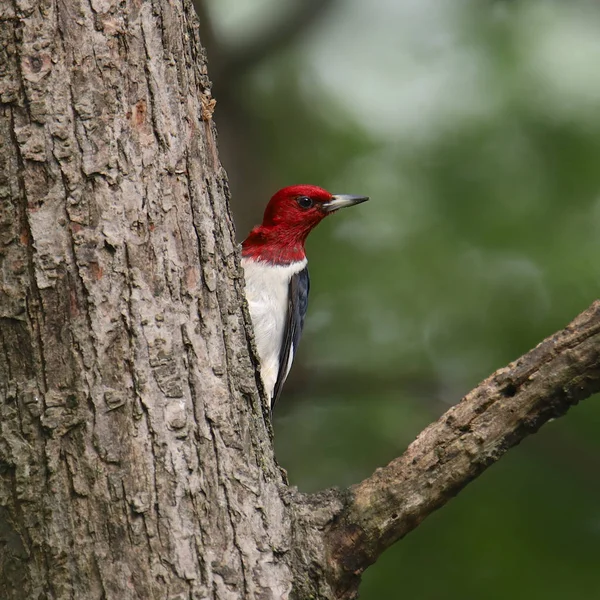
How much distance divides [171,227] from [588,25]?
481 centimetres

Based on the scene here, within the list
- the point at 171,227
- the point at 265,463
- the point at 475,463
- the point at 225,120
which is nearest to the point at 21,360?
the point at 171,227

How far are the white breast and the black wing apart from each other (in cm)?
2

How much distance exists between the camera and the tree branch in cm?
275

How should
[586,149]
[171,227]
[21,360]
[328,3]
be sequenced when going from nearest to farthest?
[21,360]
[171,227]
[586,149]
[328,3]

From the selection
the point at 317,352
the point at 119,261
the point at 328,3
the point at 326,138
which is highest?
the point at 328,3

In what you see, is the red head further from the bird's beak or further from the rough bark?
the rough bark

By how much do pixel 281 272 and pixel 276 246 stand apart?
0.62 feet

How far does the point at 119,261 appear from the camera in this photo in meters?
2.57

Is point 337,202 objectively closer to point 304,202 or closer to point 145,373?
point 304,202

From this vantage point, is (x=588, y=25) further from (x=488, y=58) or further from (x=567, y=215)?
(x=567, y=215)

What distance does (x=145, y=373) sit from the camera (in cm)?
254

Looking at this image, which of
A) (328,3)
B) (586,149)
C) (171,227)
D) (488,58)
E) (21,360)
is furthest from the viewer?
(328,3)

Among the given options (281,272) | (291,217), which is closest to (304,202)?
(291,217)

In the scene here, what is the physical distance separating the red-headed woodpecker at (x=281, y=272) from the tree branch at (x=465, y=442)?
2.45m
